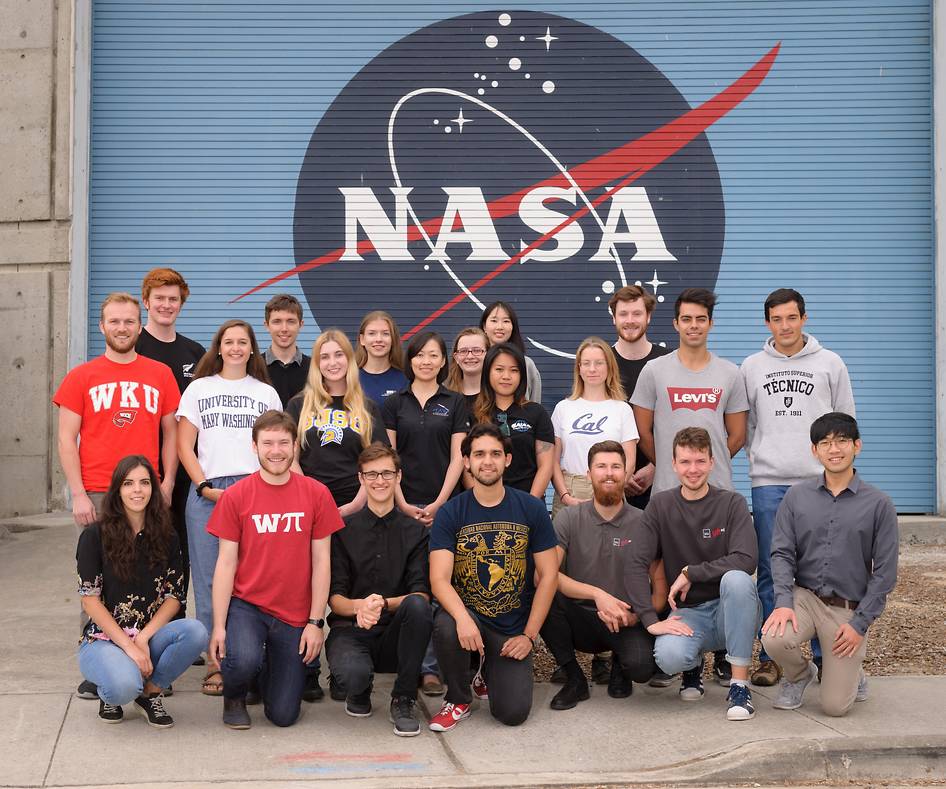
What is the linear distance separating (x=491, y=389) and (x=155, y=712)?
7.55 ft

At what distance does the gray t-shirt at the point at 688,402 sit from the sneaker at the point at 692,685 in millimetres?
929

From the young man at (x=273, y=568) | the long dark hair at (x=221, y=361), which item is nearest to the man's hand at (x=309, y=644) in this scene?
the young man at (x=273, y=568)

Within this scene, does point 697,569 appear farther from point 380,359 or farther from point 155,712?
point 155,712

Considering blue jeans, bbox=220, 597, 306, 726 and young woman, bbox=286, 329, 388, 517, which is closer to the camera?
blue jeans, bbox=220, 597, 306, 726

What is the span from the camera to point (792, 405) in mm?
5789

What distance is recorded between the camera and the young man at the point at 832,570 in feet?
16.5

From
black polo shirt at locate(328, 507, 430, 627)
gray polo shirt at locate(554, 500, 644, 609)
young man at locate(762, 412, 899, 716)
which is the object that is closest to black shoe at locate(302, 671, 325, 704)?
black polo shirt at locate(328, 507, 430, 627)

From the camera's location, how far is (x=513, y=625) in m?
5.21

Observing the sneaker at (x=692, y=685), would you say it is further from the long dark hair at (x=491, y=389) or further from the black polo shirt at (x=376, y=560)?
the long dark hair at (x=491, y=389)

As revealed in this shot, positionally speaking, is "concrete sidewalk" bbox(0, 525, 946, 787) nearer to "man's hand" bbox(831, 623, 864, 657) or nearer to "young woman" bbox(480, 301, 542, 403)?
"man's hand" bbox(831, 623, 864, 657)

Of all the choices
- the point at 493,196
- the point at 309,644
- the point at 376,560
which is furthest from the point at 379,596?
the point at 493,196

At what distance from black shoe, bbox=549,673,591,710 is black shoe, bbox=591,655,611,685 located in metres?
0.34

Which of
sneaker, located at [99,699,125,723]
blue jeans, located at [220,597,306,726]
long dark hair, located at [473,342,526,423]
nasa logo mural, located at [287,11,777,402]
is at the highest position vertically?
nasa logo mural, located at [287,11,777,402]

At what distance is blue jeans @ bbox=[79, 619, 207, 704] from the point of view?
4.75 metres
